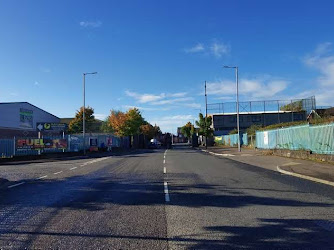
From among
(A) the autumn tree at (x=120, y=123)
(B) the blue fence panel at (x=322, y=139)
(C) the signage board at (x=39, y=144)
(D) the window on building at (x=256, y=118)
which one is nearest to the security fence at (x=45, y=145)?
(C) the signage board at (x=39, y=144)

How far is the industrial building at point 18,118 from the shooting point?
63.6 m

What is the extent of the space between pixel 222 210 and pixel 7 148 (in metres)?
30.7

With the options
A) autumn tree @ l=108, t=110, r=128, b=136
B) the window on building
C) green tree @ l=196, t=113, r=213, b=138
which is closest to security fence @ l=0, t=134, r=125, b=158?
green tree @ l=196, t=113, r=213, b=138

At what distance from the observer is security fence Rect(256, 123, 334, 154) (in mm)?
19947

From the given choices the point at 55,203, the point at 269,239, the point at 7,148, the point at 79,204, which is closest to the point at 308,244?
the point at 269,239

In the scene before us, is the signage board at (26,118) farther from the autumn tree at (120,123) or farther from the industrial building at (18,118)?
the autumn tree at (120,123)

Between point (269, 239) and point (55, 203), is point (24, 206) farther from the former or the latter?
point (269, 239)

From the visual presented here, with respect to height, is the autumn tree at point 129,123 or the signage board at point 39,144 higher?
the autumn tree at point 129,123

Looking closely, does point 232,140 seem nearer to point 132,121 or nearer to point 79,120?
point 132,121

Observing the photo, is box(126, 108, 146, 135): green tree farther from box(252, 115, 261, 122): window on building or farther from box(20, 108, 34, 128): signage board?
box(252, 115, 261, 122): window on building

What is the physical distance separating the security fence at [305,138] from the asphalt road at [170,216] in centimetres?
854

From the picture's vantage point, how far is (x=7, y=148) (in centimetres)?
3406

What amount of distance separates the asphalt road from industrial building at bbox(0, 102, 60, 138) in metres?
55.9

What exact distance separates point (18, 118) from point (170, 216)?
6617 centimetres
